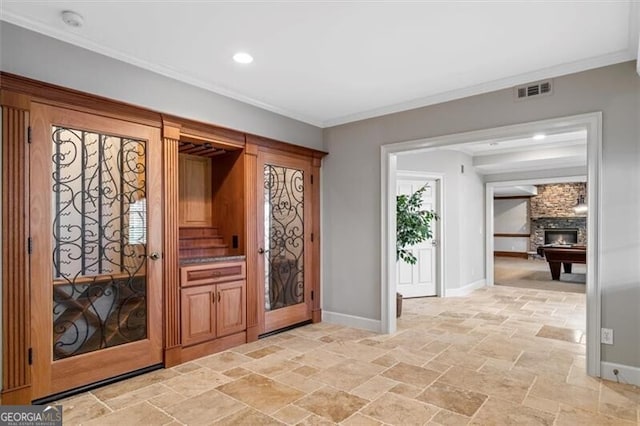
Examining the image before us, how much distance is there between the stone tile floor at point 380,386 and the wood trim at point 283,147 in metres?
2.25

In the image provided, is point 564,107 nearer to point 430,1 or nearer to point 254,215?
point 430,1

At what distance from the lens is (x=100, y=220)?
115 inches

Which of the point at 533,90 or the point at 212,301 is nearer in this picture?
the point at 533,90

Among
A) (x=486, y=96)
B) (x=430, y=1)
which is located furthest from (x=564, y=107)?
(x=430, y=1)

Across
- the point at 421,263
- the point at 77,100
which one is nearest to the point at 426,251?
the point at 421,263

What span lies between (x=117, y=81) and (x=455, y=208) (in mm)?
5686

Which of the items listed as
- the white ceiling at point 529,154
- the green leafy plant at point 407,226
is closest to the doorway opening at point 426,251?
the white ceiling at point 529,154

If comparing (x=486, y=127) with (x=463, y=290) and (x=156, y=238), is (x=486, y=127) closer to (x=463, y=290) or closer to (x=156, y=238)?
(x=156, y=238)

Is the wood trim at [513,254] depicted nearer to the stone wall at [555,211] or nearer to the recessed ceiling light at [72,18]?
the stone wall at [555,211]

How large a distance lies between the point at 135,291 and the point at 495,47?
3643 mm

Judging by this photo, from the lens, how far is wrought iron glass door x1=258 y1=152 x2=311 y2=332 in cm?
429

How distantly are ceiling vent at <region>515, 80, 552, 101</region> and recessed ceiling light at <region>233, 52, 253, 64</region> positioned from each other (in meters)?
2.56

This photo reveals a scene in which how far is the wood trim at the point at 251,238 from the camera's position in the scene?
403 cm

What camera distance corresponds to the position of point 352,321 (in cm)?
468
